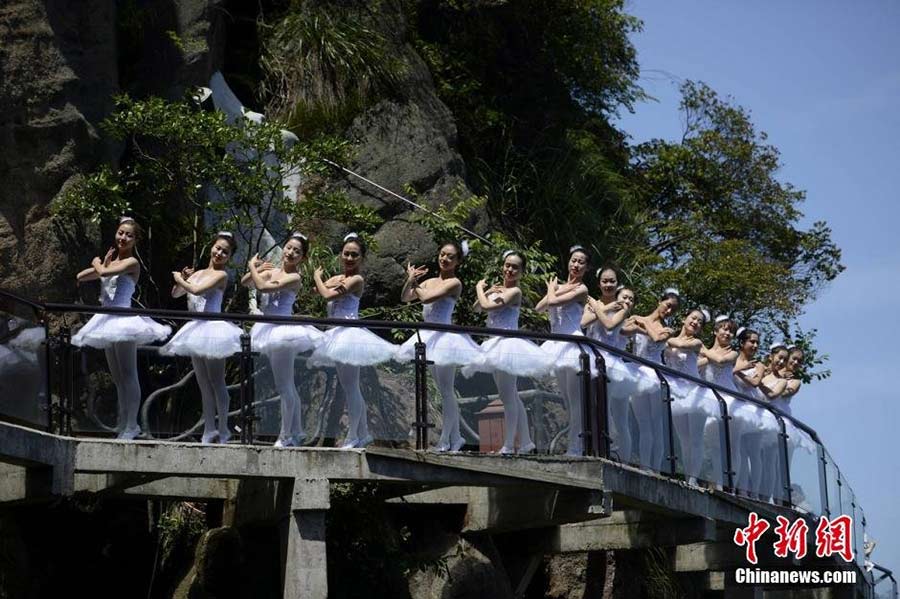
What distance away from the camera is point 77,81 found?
875 inches

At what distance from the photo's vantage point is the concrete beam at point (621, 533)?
1972cm

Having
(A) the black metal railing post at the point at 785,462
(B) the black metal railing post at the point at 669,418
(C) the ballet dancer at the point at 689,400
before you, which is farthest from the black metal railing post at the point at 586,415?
(A) the black metal railing post at the point at 785,462

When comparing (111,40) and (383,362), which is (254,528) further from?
(111,40)

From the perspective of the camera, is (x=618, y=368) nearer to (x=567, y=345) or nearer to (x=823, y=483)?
(x=567, y=345)

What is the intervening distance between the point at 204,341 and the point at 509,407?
2.83m

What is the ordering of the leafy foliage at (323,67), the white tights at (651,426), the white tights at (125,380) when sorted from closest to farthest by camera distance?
the white tights at (125,380) < the white tights at (651,426) < the leafy foliage at (323,67)

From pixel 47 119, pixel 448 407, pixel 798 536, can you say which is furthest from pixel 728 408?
pixel 47 119

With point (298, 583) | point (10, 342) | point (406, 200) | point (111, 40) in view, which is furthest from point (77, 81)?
point (298, 583)

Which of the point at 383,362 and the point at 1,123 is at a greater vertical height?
the point at 1,123

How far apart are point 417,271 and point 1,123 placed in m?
6.70

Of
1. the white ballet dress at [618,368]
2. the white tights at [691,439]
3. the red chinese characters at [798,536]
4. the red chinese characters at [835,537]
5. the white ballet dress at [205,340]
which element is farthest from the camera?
the red chinese characters at [835,537]

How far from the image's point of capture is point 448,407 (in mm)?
17062

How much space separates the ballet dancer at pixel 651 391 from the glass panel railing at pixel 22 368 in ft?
18.5

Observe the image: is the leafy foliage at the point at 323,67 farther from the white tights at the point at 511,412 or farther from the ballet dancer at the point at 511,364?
the white tights at the point at 511,412
